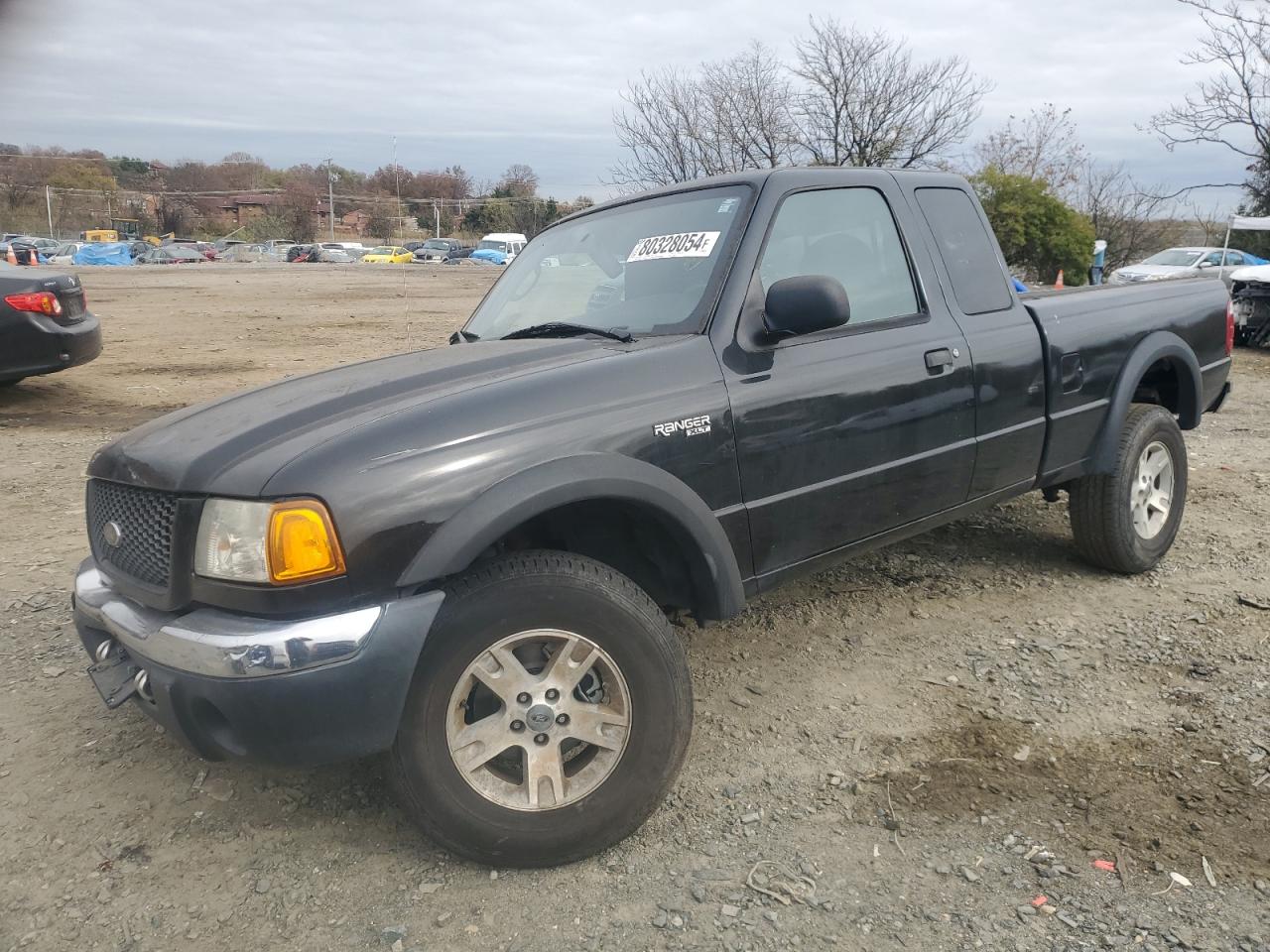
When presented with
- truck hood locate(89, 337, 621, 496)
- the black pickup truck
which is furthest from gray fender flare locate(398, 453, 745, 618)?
truck hood locate(89, 337, 621, 496)

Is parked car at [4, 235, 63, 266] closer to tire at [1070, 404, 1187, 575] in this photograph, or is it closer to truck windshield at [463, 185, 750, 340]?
truck windshield at [463, 185, 750, 340]

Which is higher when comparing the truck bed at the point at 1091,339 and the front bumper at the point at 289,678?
the truck bed at the point at 1091,339

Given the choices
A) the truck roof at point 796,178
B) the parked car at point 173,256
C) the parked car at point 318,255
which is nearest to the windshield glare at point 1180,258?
the truck roof at point 796,178

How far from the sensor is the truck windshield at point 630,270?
3201 mm

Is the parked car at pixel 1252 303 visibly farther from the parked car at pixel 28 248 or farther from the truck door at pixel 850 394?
the parked car at pixel 28 248

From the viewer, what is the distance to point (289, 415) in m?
2.69

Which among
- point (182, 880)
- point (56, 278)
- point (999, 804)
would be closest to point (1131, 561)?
Result: point (999, 804)

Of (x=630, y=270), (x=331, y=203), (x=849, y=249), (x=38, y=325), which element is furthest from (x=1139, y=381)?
(x=331, y=203)

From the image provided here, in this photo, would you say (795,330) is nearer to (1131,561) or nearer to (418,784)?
(418,784)

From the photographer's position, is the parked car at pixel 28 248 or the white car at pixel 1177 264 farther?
the parked car at pixel 28 248

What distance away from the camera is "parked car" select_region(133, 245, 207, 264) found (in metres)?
48.4

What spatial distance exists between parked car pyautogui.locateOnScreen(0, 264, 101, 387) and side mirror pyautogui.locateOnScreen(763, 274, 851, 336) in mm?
7975

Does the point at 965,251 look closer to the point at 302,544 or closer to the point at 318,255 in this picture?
the point at 302,544

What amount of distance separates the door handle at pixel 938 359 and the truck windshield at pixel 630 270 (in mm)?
883
